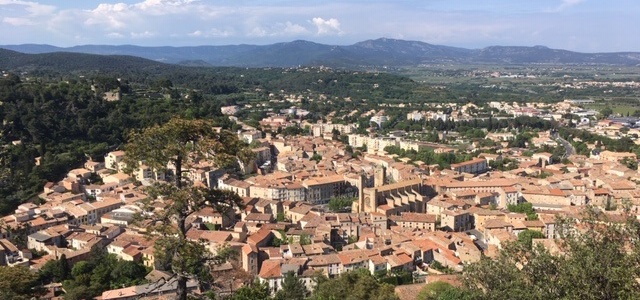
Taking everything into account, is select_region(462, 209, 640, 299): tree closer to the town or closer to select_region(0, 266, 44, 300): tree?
the town

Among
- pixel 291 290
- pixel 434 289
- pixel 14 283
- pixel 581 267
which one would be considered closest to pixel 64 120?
pixel 14 283

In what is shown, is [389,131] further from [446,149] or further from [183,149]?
[183,149]

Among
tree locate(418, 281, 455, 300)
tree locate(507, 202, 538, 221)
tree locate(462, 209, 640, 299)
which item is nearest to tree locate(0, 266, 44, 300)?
tree locate(462, 209, 640, 299)

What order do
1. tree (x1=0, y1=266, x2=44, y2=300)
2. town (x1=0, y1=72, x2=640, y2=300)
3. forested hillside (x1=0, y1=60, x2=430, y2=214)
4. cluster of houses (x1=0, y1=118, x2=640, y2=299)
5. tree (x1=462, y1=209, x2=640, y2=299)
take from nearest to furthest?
tree (x1=462, y1=209, x2=640, y2=299) < tree (x1=0, y1=266, x2=44, y2=300) < town (x1=0, y1=72, x2=640, y2=300) < cluster of houses (x1=0, y1=118, x2=640, y2=299) < forested hillside (x1=0, y1=60, x2=430, y2=214)

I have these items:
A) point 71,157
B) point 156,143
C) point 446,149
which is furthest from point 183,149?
point 446,149

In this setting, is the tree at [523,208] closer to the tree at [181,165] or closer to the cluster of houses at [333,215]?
the cluster of houses at [333,215]

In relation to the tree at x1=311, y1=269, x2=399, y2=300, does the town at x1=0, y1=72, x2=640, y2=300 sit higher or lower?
lower

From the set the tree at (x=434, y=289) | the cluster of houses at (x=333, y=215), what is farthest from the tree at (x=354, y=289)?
the cluster of houses at (x=333, y=215)
